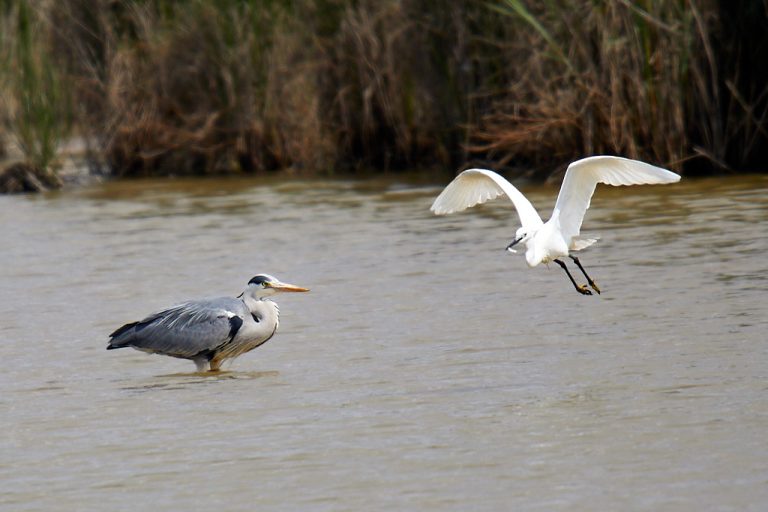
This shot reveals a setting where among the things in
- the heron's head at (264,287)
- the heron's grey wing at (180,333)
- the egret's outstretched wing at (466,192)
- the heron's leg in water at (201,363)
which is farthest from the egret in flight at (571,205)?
the heron's leg in water at (201,363)

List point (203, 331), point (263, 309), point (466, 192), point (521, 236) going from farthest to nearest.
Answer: point (466, 192) → point (521, 236) → point (263, 309) → point (203, 331)

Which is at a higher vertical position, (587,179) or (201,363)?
(587,179)

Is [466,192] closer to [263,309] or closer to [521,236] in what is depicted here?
[521,236]

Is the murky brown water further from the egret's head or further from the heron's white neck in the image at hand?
the egret's head

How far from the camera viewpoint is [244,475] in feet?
19.5

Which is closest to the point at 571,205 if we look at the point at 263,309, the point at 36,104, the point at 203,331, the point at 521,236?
the point at 521,236

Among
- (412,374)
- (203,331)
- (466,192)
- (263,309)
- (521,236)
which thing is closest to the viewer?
(412,374)

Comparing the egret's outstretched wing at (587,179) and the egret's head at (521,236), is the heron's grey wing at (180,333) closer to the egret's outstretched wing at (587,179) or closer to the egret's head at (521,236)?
the egret's head at (521,236)

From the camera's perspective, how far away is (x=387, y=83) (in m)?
18.7

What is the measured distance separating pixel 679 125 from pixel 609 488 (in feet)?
33.3

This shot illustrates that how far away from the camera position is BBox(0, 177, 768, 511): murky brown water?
569 cm

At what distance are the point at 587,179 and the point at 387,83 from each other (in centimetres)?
982

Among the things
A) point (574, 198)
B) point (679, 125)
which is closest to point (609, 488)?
point (574, 198)

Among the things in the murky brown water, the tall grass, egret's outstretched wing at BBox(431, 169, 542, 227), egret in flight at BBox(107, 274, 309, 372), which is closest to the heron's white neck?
egret in flight at BBox(107, 274, 309, 372)
